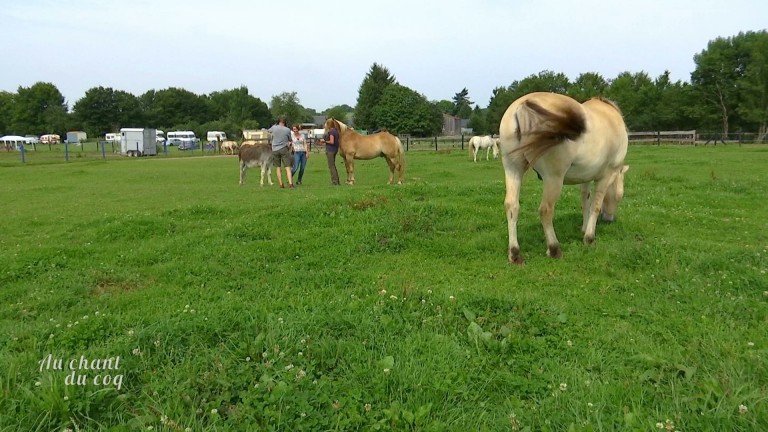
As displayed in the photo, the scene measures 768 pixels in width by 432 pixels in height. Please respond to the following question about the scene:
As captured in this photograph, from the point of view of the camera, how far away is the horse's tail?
15.8 ft

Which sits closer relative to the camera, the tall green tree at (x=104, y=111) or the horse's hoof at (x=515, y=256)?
the horse's hoof at (x=515, y=256)

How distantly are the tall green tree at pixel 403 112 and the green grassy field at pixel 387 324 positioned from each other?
72203 mm

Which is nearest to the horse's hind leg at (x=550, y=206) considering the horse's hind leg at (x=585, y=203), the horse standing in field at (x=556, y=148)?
the horse standing in field at (x=556, y=148)

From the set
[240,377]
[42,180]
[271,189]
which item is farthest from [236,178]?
[240,377]

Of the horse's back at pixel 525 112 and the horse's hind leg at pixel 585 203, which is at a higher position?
the horse's back at pixel 525 112

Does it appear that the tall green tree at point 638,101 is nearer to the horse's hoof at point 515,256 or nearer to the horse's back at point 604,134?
the horse's back at point 604,134

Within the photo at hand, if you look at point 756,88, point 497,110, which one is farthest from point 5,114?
point 756,88

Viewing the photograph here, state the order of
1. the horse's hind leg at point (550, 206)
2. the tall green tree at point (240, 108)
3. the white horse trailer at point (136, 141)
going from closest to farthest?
the horse's hind leg at point (550, 206) < the white horse trailer at point (136, 141) < the tall green tree at point (240, 108)

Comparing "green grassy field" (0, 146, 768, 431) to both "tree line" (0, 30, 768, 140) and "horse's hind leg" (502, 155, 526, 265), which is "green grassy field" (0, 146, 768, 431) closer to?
"horse's hind leg" (502, 155, 526, 265)

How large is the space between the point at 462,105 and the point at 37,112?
5040 inches

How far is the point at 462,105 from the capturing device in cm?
17300

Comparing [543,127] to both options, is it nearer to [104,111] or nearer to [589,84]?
[589,84]

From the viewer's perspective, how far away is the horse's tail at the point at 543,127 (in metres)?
4.80

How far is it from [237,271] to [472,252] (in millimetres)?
2780
